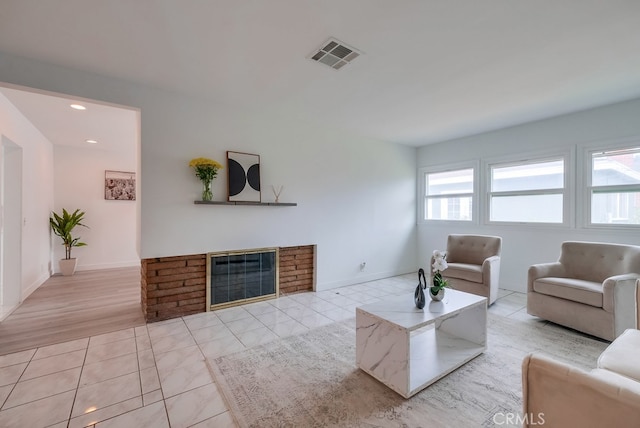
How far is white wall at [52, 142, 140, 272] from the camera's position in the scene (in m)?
5.52

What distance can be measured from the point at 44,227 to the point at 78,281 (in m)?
1.17

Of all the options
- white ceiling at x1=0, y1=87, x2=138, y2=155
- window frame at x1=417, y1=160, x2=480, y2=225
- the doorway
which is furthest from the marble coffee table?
the doorway

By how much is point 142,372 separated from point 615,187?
5444 mm

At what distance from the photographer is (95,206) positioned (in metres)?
5.84

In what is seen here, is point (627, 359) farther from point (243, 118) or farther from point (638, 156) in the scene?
point (243, 118)

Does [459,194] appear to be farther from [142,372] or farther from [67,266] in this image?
[67,266]

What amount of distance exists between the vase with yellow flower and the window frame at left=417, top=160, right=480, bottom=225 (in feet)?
13.2

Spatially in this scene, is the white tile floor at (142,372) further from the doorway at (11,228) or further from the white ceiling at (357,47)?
the white ceiling at (357,47)

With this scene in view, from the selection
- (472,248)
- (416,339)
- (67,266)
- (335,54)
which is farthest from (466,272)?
(67,266)

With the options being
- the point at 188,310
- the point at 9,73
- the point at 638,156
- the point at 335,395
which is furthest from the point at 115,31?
the point at 638,156

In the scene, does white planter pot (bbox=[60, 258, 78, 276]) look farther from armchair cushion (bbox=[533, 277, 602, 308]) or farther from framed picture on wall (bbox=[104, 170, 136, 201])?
armchair cushion (bbox=[533, 277, 602, 308])

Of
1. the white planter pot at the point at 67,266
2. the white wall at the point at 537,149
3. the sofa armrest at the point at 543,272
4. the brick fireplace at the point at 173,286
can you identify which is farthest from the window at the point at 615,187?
the white planter pot at the point at 67,266

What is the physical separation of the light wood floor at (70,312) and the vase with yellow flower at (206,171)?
1.58 metres

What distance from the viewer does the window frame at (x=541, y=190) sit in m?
3.85
